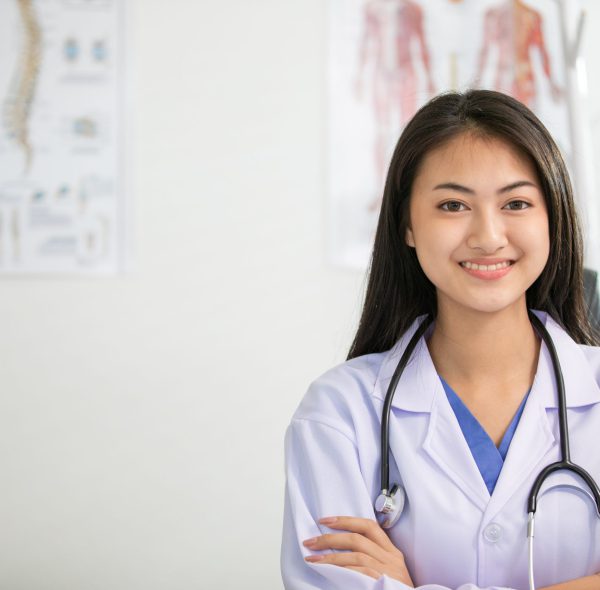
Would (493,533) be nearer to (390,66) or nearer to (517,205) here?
(517,205)

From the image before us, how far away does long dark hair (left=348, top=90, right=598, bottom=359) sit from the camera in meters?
1.09

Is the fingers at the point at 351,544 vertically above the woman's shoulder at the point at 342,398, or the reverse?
the woman's shoulder at the point at 342,398

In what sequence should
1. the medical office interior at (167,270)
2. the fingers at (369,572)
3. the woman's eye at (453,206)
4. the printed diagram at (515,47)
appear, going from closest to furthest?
the fingers at (369,572)
the woman's eye at (453,206)
the medical office interior at (167,270)
the printed diagram at (515,47)

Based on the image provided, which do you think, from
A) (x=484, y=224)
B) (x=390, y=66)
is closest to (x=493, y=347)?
(x=484, y=224)

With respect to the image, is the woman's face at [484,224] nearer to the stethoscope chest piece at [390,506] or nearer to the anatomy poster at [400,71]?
the stethoscope chest piece at [390,506]

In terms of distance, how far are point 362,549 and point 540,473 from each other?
0.79 ft

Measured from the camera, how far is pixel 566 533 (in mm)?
1008

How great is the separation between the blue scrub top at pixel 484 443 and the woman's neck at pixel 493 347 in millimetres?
45

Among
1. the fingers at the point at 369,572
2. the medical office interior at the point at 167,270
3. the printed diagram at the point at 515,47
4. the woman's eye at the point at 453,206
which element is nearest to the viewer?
the fingers at the point at 369,572

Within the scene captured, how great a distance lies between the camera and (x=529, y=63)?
7.75 feet

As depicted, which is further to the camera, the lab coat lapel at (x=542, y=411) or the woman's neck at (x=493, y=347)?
the woman's neck at (x=493, y=347)

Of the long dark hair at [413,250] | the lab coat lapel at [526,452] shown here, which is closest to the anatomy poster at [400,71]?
the long dark hair at [413,250]

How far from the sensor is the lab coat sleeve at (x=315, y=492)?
104 centimetres

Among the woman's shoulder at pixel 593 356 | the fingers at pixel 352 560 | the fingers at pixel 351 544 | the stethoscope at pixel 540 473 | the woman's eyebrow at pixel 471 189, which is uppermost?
the woman's eyebrow at pixel 471 189
